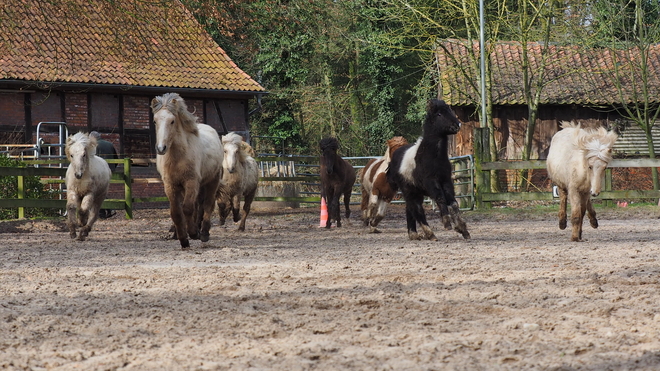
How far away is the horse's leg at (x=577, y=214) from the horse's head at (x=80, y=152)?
7.28m

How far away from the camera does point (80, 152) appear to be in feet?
44.5

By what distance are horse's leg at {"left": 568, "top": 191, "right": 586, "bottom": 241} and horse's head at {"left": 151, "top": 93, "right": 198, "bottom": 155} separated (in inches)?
194

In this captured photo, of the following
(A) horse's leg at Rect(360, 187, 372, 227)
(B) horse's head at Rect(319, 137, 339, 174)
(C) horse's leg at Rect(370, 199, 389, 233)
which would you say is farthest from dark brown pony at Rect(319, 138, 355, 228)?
(C) horse's leg at Rect(370, 199, 389, 233)

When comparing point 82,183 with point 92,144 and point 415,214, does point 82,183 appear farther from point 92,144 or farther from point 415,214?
point 415,214

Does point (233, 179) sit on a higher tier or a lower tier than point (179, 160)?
lower

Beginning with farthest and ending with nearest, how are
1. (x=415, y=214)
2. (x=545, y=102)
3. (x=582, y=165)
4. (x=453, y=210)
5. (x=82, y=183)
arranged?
(x=545, y=102), (x=82, y=183), (x=415, y=214), (x=453, y=210), (x=582, y=165)

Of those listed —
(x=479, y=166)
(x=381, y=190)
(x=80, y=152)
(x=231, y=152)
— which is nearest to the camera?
(x=80, y=152)

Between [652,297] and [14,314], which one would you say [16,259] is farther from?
[652,297]

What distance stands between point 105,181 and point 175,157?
395cm

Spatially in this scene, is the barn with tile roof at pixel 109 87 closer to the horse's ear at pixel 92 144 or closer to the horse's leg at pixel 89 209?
the horse's ear at pixel 92 144

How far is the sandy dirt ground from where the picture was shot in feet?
14.3

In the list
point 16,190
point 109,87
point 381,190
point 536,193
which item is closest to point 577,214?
point 381,190

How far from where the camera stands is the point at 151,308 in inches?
228

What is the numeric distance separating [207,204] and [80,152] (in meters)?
2.93
